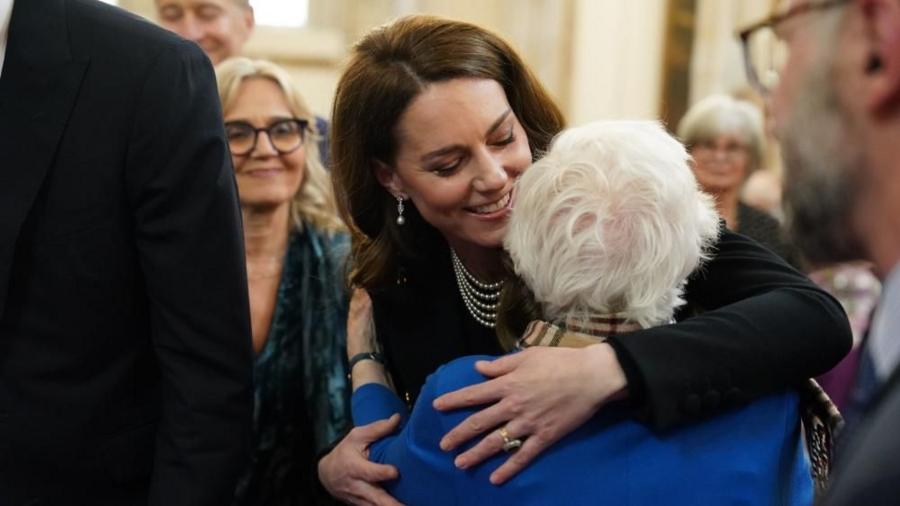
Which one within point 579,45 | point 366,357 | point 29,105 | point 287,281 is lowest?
point 579,45

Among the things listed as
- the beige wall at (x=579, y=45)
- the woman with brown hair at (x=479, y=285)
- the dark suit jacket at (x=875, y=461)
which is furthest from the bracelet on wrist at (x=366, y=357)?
the beige wall at (x=579, y=45)

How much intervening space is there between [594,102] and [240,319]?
659 cm

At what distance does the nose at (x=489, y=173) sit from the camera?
91.0 inches

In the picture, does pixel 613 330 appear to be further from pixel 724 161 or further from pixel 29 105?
pixel 724 161

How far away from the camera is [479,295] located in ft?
8.06

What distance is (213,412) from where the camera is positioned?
213 centimetres

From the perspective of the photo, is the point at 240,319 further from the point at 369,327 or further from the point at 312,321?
the point at 312,321

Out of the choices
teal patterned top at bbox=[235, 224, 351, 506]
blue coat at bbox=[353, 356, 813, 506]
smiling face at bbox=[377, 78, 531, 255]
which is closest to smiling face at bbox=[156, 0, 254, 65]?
teal patterned top at bbox=[235, 224, 351, 506]

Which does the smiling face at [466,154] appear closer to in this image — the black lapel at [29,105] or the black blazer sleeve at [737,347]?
the black blazer sleeve at [737,347]

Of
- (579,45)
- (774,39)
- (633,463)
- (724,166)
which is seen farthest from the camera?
(579,45)

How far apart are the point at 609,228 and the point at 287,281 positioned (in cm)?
146

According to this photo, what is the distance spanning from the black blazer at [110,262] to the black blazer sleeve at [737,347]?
28.3 inches

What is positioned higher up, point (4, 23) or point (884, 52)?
point (884, 52)

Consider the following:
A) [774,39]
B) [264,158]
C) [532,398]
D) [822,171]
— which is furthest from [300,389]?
[822,171]
